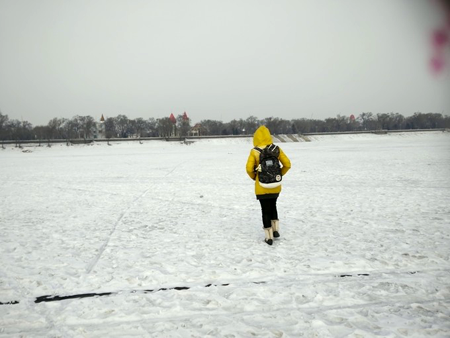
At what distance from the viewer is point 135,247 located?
5617 mm

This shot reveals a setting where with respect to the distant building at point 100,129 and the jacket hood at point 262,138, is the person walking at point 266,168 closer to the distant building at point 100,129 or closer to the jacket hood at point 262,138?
the jacket hood at point 262,138

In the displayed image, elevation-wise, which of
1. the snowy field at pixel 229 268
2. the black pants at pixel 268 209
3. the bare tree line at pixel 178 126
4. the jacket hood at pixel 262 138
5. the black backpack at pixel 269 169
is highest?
the bare tree line at pixel 178 126

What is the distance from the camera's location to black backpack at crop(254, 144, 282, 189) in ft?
17.2

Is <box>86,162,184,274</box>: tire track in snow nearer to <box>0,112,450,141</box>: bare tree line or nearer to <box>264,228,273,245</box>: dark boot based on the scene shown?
<box>264,228,273,245</box>: dark boot

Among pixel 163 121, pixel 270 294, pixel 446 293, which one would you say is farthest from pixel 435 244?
pixel 163 121

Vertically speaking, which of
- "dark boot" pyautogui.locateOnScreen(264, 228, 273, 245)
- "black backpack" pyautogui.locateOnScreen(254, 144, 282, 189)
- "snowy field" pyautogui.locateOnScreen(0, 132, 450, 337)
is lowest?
"snowy field" pyautogui.locateOnScreen(0, 132, 450, 337)

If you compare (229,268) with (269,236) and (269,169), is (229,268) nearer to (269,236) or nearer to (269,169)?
(269,236)

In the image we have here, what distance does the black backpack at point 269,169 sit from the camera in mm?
5230

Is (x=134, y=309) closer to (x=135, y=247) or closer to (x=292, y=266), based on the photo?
(x=135, y=247)

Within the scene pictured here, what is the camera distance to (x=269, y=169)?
5234 millimetres

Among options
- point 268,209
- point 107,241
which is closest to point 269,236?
point 268,209

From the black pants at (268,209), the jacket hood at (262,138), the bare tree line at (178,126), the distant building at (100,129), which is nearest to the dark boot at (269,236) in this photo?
the black pants at (268,209)

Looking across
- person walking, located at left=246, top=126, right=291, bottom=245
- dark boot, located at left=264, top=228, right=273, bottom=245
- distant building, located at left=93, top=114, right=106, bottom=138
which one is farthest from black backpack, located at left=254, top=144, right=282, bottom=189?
distant building, located at left=93, top=114, right=106, bottom=138

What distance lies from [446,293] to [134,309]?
416 cm
